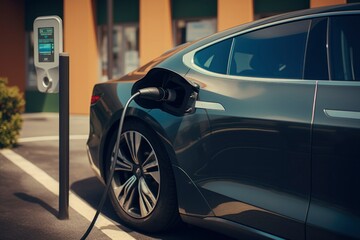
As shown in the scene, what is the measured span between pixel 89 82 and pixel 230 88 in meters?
11.0

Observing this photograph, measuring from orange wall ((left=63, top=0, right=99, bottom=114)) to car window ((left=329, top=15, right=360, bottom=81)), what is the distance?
11287mm

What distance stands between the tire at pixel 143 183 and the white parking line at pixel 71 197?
0.13 metres

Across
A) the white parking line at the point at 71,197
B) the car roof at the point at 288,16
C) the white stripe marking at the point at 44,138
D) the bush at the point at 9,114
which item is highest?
the car roof at the point at 288,16

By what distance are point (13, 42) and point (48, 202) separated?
12.1 metres

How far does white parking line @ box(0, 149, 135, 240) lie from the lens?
3643 millimetres

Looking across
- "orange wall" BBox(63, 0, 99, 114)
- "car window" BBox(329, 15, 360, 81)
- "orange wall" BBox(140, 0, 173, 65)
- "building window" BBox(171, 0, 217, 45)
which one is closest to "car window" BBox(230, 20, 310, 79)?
"car window" BBox(329, 15, 360, 81)

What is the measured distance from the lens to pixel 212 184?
303 cm

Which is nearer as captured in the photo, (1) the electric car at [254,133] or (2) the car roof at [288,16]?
(1) the electric car at [254,133]

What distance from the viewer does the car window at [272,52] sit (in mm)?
2838

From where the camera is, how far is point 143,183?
3566mm

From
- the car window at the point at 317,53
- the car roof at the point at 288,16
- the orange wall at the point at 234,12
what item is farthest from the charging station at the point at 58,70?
the orange wall at the point at 234,12

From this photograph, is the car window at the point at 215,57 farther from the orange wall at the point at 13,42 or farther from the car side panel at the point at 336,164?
the orange wall at the point at 13,42

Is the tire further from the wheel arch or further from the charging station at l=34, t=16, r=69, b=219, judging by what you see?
the charging station at l=34, t=16, r=69, b=219

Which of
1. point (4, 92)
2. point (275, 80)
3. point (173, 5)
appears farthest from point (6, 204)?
point (173, 5)
